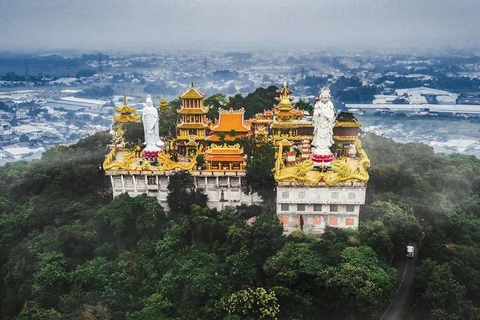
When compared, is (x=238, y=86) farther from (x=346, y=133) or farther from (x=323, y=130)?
(x=323, y=130)

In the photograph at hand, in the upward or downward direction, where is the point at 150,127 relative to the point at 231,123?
upward

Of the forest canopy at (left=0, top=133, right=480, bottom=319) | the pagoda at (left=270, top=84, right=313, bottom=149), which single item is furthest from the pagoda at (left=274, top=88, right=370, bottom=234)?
the pagoda at (left=270, top=84, right=313, bottom=149)

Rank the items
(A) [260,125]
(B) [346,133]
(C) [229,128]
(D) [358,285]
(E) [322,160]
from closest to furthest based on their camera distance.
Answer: (D) [358,285]
(E) [322,160]
(B) [346,133]
(C) [229,128]
(A) [260,125]

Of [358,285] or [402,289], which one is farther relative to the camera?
[402,289]

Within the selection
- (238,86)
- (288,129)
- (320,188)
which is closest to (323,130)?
(320,188)

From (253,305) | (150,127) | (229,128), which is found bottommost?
(253,305)

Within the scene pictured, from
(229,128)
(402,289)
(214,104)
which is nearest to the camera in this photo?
(402,289)

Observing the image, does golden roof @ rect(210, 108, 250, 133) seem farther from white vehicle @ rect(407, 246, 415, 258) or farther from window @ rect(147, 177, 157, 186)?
white vehicle @ rect(407, 246, 415, 258)

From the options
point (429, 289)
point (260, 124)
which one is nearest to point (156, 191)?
point (260, 124)
